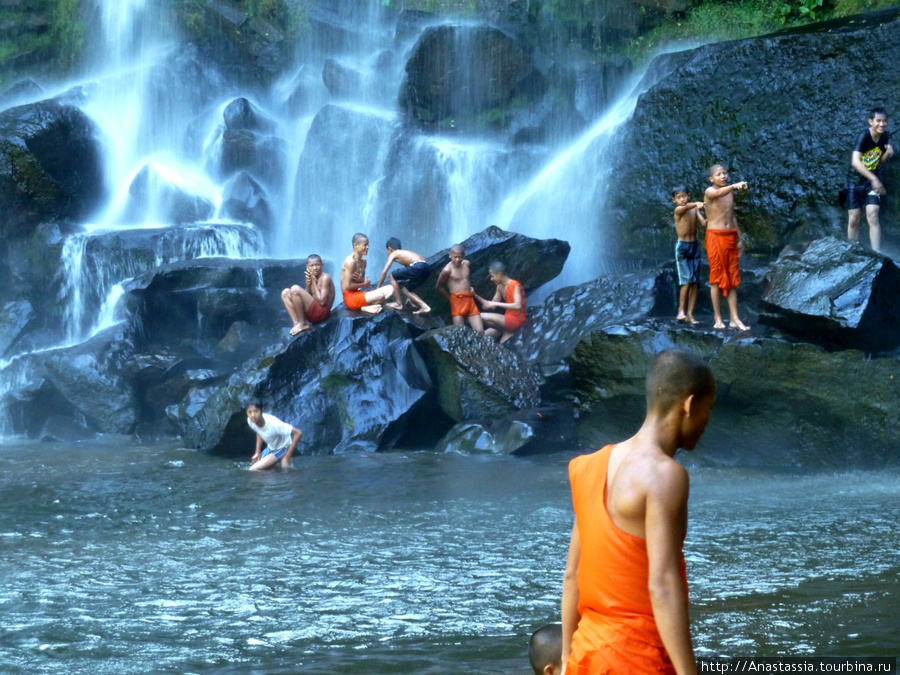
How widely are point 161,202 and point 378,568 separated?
13139 mm

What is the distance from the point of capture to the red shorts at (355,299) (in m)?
11.3

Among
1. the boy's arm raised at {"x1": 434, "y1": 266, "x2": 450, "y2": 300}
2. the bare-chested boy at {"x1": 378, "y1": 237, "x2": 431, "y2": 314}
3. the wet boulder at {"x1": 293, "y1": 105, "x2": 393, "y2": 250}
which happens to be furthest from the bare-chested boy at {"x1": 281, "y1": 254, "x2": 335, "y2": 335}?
the wet boulder at {"x1": 293, "y1": 105, "x2": 393, "y2": 250}

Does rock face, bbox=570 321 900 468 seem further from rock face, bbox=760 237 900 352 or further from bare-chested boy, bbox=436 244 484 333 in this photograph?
bare-chested boy, bbox=436 244 484 333

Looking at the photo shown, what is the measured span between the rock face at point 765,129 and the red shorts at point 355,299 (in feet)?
12.9

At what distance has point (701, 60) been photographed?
12.2m

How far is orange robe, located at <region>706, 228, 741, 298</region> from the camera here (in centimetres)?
897

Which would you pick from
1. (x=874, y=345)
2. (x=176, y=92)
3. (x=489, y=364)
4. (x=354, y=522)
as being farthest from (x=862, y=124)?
(x=176, y=92)

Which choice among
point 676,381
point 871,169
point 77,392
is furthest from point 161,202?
point 676,381

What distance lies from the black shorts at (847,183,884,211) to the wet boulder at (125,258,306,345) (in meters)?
7.15

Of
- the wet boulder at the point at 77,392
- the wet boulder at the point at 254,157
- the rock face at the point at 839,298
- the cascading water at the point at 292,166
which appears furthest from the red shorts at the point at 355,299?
the wet boulder at the point at 254,157

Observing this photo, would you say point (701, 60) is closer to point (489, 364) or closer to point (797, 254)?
point (797, 254)

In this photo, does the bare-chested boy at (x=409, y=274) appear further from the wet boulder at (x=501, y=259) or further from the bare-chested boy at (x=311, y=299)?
the bare-chested boy at (x=311, y=299)

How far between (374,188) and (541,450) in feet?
25.5

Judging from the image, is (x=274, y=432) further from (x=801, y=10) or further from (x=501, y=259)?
(x=801, y=10)
